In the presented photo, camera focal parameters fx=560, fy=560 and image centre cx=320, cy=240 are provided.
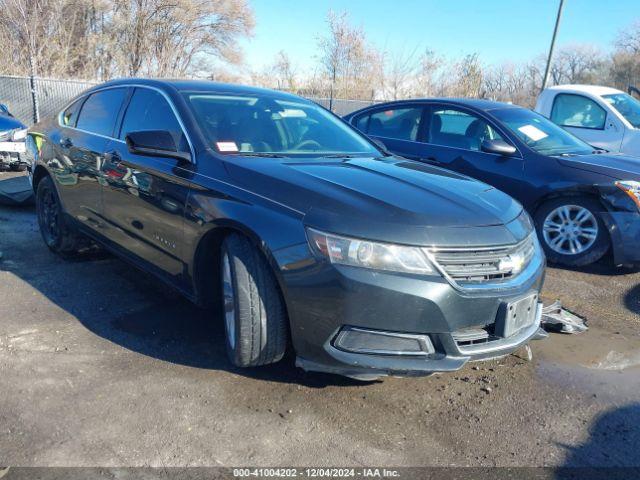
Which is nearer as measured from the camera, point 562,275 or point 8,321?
point 8,321

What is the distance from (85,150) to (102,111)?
0.35 m

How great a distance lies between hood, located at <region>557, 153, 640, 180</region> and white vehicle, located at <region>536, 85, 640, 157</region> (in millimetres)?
2810

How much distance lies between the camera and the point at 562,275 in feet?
17.1

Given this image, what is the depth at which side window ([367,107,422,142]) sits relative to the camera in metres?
6.39

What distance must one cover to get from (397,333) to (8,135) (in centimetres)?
845

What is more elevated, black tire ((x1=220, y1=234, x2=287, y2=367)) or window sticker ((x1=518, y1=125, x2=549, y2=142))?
window sticker ((x1=518, y1=125, x2=549, y2=142))

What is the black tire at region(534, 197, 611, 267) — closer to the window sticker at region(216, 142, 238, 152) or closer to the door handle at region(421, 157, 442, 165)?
the door handle at region(421, 157, 442, 165)

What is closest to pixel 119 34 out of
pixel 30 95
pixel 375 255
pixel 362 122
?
pixel 30 95

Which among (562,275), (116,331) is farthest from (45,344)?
(562,275)

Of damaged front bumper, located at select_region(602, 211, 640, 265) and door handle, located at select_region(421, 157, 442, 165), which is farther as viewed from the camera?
door handle, located at select_region(421, 157, 442, 165)

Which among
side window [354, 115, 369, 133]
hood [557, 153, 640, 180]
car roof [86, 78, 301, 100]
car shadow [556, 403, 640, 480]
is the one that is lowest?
car shadow [556, 403, 640, 480]

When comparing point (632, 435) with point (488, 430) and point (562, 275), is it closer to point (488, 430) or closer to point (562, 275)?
point (488, 430)

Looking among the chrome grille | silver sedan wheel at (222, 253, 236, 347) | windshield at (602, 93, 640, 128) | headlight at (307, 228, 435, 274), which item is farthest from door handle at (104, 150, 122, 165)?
windshield at (602, 93, 640, 128)

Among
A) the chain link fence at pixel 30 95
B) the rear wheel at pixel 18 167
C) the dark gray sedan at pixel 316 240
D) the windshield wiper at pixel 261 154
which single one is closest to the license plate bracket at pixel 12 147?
the rear wheel at pixel 18 167
